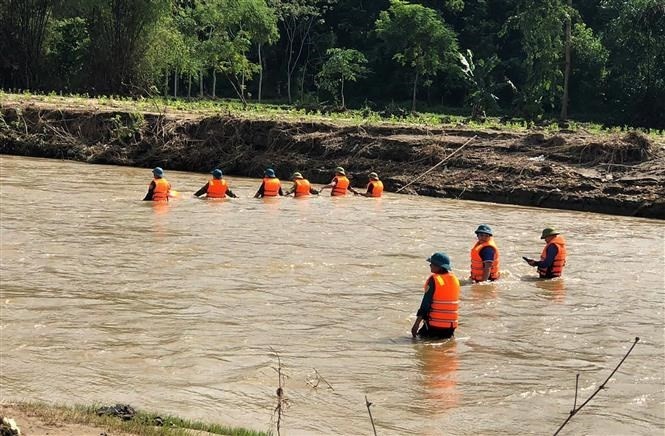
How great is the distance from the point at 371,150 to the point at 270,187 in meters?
7.25

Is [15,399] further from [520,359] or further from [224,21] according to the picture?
[224,21]

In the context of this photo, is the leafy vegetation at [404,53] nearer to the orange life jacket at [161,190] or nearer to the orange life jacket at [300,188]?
the orange life jacket at [300,188]

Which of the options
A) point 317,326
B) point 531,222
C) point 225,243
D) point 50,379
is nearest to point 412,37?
point 531,222

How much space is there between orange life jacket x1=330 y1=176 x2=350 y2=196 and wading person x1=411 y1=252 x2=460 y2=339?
48.6 feet

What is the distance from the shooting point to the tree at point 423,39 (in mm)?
48406

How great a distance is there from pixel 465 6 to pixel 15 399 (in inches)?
2095

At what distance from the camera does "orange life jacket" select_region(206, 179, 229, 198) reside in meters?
24.6

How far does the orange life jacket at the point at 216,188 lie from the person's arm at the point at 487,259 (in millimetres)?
11155

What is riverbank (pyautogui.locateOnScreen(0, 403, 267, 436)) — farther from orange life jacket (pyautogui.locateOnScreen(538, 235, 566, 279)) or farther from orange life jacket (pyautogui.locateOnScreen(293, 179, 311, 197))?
orange life jacket (pyautogui.locateOnScreen(293, 179, 311, 197))

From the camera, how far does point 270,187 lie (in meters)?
25.4

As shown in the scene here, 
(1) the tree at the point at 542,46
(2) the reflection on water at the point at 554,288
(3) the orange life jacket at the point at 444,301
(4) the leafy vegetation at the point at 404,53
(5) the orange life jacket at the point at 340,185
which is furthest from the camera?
(4) the leafy vegetation at the point at 404,53

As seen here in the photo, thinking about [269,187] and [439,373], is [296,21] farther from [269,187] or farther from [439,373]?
[439,373]

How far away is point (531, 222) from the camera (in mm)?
23625

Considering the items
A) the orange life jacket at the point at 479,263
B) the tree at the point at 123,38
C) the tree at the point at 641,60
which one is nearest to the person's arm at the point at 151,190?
the orange life jacket at the point at 479,263
